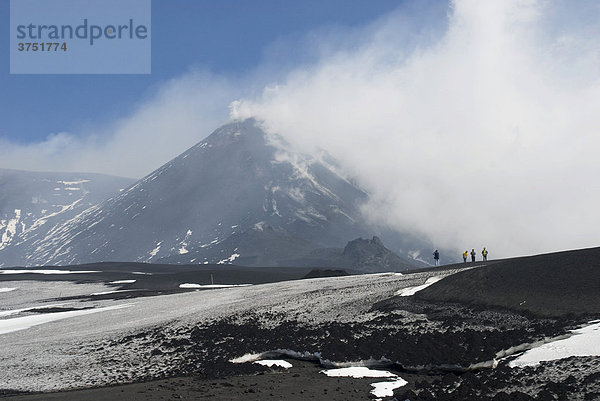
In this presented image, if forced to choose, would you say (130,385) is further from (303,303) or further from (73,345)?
(303,303)

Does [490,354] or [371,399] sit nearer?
[371,399]

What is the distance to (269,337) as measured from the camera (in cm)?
3278

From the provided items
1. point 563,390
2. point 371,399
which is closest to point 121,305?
point 371,399

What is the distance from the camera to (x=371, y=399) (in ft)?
72.7

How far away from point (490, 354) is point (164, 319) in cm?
2375

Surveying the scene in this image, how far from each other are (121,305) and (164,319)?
A: 15.5 metres

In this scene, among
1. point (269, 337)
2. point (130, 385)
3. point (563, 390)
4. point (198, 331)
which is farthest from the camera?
point (198, 331)

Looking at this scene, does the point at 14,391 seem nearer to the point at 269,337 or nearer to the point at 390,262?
the point at 269,337

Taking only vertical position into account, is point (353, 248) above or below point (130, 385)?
above

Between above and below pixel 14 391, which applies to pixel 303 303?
above

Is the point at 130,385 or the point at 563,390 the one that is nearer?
the point at 563,390

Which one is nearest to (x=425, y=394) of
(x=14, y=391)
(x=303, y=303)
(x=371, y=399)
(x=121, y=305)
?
(x=371, y=399)

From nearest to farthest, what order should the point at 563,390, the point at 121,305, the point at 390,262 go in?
the point at 563,390, the point at 121,305, the point at 390,262

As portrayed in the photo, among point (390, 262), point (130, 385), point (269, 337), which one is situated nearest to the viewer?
point (130, 385)
